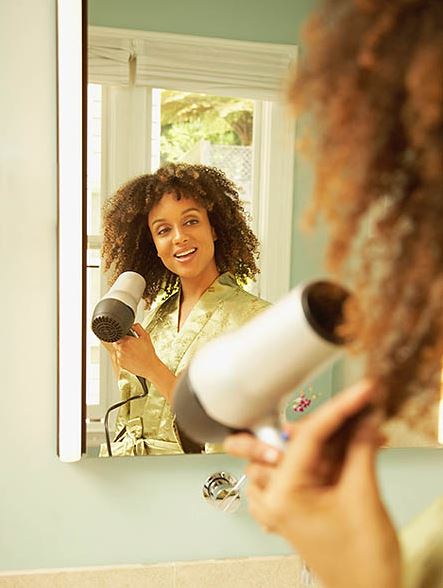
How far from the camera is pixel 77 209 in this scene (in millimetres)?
1130

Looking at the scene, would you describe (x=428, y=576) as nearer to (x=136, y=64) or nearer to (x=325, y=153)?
(x=325, y=153)

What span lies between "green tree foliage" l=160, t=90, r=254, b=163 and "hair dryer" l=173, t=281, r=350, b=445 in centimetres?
69

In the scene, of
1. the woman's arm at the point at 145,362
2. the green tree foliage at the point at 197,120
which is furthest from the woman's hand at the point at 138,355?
the green tree foliage at the point at 197,120

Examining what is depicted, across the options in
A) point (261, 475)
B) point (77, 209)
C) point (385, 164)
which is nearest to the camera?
point (385, 164)

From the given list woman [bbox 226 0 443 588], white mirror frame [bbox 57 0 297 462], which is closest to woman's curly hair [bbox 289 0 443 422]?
woman [bbox 226 0 443 588]

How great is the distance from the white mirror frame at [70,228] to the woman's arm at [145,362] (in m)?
0.08

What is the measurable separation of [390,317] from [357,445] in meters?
0.10

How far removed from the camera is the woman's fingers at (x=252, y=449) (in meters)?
0.51

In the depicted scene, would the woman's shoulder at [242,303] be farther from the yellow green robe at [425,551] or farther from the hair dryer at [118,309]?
the yellow green robe at [425,551]

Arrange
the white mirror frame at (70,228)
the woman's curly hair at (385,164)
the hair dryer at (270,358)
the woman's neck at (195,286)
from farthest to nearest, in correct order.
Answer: the woman's neck at (195,286), the white mirror frame at (70,228), the hair dryer at (270,358), the woman's curly hair at (385,164)

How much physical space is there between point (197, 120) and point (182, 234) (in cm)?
19

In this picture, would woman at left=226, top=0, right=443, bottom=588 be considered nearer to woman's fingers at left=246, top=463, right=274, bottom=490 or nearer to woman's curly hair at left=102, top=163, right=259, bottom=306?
woman's fingers at left=246, top=463, right=274, bottom=490

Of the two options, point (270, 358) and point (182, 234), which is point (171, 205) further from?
point (270, 358)

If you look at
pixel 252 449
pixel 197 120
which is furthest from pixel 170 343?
pixel 252 449
